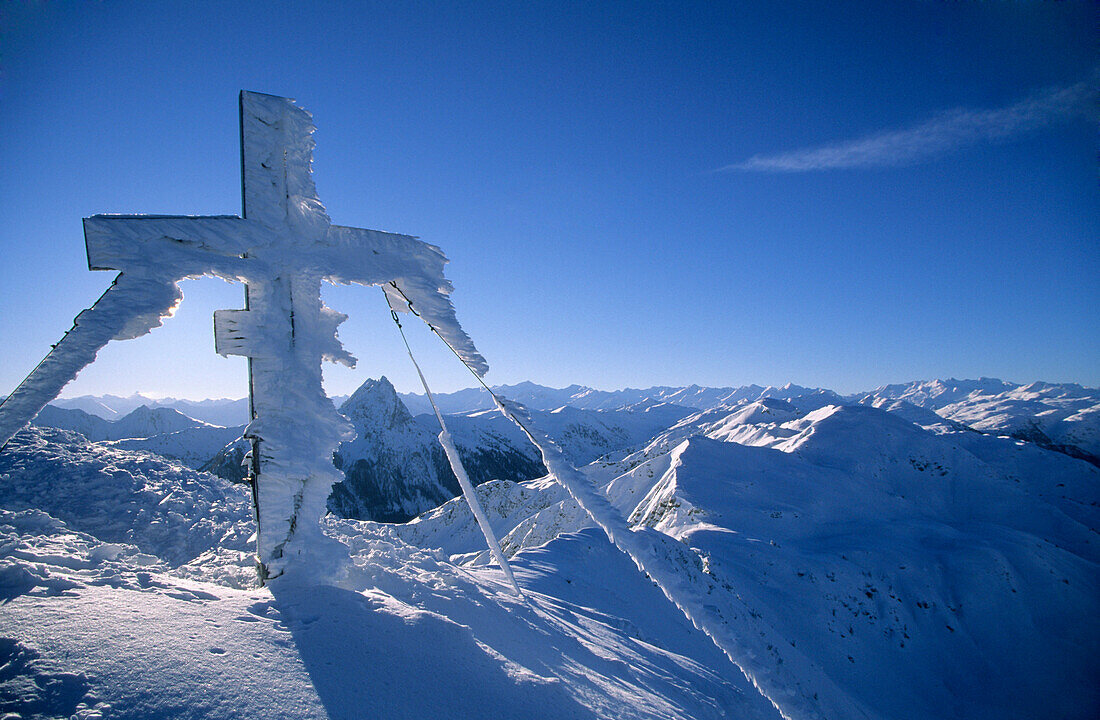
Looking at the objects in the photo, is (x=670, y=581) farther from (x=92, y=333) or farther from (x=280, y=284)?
(x=92, y=333)

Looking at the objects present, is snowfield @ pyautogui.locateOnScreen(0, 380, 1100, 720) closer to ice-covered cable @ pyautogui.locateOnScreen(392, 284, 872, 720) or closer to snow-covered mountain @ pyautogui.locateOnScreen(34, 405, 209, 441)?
ice-covered cable @ pyautogui.locateOnScreen(392, 284, 872, 720)

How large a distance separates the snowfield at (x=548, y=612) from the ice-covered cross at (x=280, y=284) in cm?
95

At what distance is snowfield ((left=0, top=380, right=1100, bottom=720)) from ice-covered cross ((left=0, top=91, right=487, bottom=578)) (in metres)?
0.95

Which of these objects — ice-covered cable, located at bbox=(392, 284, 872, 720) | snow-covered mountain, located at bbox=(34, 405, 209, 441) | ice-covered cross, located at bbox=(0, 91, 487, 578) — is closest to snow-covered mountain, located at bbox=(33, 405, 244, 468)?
snow-covered mountain, located at bbox=(34, 405, 209, 441)

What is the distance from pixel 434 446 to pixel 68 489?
13018 centimetres

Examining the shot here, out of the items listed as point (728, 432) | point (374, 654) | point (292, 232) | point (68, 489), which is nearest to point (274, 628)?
point (374, 654)

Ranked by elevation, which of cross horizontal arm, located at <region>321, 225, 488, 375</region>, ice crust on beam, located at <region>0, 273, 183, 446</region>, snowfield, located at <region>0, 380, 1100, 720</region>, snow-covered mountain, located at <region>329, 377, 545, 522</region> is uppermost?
cross horizontal arm, located at <region>321, 225, 488, 375</region>

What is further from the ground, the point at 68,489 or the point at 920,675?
the point at 68,489

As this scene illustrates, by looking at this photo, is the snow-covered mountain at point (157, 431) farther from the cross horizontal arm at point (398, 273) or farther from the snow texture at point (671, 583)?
the snow texture at point (671, 583)

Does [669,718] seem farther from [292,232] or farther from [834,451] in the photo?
[834,451]

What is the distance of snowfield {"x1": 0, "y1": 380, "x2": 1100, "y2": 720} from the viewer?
8.68 feet

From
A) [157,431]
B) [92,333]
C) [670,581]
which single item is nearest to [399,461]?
[157,431]

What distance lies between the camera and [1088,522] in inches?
983

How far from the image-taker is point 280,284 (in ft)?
14.0
